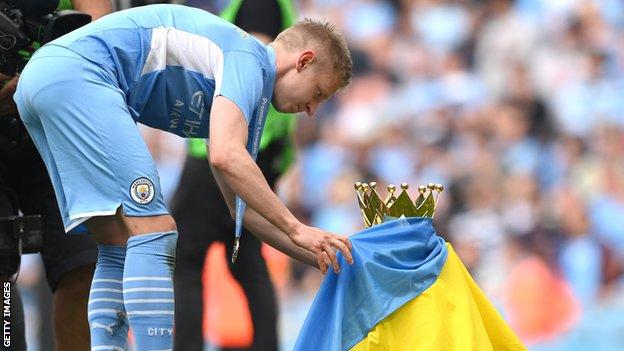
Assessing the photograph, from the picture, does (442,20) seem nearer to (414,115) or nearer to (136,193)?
(414,115)

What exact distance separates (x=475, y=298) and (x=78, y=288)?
1.32m

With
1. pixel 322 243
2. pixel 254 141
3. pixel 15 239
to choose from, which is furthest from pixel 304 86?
pixel 15 239

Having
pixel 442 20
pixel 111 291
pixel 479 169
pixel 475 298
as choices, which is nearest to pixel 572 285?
pixel 479 169

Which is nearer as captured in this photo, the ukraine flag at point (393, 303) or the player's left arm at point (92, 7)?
the ukraine flag at point (393, 303)

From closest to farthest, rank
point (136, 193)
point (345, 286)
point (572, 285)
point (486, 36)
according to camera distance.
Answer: point (136, 193), point (345, 286), point (572, 285), point (486, 36)

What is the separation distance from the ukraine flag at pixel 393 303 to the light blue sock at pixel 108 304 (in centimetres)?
54

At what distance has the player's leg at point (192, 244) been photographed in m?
5.17

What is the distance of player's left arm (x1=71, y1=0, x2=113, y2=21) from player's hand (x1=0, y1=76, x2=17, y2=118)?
1.36 feet

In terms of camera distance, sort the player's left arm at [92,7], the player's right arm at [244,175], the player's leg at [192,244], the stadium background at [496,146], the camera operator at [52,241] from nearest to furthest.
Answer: the player's right arm at [244,175] → the camera operator at [52,241] → the player's left arm at [92,7] → the player's leg at [192,244] → the stadium background at [496,146]

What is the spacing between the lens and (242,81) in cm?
358

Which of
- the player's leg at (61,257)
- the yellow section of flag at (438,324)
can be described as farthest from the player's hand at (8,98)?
the yellow section of flag at (438,324)

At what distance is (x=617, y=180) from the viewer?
878 cm

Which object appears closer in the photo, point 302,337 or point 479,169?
point 302,337

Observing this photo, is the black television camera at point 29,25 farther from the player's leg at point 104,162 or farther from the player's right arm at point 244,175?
the player's right arm at point 244,175
